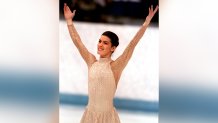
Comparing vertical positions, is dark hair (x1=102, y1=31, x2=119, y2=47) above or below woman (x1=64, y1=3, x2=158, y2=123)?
above

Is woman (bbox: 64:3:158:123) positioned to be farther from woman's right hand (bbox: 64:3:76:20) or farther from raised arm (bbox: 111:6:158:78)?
woman's right hand (bbox: 64:3:76:20)

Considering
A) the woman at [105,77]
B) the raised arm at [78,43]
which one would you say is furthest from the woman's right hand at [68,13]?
the woman at [105,77]

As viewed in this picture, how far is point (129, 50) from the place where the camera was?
1378 millimetres

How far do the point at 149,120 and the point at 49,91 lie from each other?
419 millimetres

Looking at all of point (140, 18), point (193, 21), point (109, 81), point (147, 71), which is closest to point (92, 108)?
point (109, 81)

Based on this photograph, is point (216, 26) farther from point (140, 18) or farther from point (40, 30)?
point (40, 30)

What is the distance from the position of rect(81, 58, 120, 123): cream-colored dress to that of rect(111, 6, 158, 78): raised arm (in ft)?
0.09

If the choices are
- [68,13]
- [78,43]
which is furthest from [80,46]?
[68,13]

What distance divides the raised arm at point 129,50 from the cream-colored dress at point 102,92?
3 cm

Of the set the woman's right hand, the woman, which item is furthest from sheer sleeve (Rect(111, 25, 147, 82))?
the woman's right hand

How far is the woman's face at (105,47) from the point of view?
1389 millimetres

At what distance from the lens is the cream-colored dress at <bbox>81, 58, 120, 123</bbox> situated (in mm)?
1385

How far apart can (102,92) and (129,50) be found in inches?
7.2

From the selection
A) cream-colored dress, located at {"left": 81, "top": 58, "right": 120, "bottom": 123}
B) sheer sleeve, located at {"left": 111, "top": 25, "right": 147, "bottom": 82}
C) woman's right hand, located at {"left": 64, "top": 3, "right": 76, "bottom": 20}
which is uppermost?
woman's right hand, located at {"left": 64, "top": 3, "right": 76, "bottom": 20}
